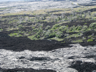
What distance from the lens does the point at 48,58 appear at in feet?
111

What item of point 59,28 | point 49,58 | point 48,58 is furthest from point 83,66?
point 59,28

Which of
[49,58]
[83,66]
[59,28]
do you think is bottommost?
[59,28]

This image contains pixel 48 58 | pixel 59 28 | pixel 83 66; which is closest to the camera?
pixel 83 66

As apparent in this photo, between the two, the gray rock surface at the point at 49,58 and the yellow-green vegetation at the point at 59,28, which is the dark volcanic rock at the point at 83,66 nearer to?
the gray rock surface at the point at 49,58

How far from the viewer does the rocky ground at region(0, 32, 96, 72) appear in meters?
28.8

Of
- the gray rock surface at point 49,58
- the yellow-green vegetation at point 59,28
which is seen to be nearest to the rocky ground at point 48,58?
the gray rock surface at point 49,58

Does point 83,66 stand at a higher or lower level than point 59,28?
higher

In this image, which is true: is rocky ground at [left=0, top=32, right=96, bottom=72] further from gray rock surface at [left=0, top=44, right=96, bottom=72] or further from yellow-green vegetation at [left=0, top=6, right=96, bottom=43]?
yellow-green vegetation at [left=0, top=6, right=96, bottom=43]

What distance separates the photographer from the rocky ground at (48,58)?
28.8 m

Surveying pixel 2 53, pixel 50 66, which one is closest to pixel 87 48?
pixel 50 66

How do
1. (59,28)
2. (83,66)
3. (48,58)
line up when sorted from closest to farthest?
(83,66)
(48,58)
(59,28)

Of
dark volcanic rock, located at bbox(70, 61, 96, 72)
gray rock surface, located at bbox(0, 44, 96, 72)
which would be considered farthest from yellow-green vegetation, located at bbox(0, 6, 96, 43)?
dark volcanic rock, located at bbox(70, 61, 96, 72)

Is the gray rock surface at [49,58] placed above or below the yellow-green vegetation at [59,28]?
above

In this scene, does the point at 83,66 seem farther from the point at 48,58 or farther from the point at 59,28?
the point at 59,28
